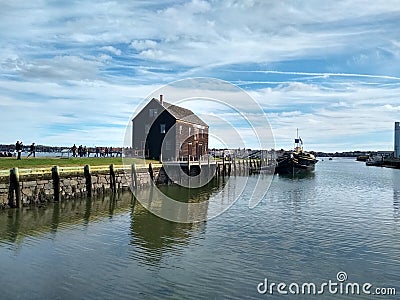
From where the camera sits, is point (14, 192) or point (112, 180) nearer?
point (14, 192)

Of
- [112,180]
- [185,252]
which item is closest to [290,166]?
[112,180]

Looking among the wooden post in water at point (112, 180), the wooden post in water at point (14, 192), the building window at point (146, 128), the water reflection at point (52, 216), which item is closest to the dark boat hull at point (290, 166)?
the building window at point (146, 128)

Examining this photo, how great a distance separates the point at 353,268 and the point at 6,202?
16.8 m

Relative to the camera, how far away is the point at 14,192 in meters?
22.4

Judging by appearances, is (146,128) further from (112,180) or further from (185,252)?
(185,252)

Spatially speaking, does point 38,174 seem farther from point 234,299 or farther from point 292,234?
point 234,299

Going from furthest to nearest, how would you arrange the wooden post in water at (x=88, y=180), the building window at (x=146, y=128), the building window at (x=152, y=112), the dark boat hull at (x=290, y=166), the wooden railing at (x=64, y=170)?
1. the dark boat hull at (x=290, y=166)
2. the building window at (x=152, y=112)
3. the building window at (x=146, y=128)
4. the wooden post in water at (x=88, y=180)
5. the wooden railing at (x=64, y=170)

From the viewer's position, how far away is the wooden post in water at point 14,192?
22266 millimetres

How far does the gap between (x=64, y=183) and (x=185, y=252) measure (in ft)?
48.1

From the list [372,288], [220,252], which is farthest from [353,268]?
[220,252]

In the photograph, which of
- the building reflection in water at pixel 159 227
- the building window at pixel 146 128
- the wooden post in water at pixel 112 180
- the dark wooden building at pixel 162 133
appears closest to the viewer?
the building reflection in water at pixel 159 227

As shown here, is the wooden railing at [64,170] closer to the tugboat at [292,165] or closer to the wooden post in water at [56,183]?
the wooden post in water at [56,183]

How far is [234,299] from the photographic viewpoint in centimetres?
1021

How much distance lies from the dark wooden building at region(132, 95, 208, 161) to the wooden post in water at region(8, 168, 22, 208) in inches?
1015
